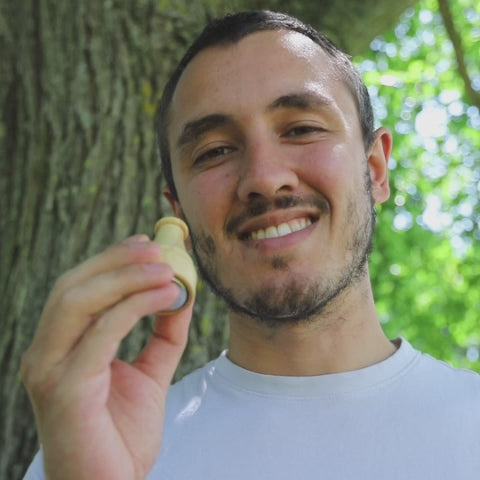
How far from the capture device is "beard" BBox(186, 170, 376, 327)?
2.02 metres

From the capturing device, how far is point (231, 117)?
2143mm

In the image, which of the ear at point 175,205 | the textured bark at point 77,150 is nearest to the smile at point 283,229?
the ear at point 175,205

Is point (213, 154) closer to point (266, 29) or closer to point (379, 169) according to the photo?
point (266, 29)

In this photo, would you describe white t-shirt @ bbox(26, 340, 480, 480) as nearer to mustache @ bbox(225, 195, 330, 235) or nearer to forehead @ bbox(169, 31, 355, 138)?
mustache @ bbox(225, 195, 330, 235)

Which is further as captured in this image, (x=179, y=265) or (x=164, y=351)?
(x=164, y=351)

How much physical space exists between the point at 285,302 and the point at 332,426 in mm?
356

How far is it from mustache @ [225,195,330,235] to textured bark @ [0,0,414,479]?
106cm

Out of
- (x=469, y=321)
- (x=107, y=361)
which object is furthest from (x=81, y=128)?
(x=469, y=321)

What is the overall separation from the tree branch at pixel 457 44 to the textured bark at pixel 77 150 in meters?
1.46

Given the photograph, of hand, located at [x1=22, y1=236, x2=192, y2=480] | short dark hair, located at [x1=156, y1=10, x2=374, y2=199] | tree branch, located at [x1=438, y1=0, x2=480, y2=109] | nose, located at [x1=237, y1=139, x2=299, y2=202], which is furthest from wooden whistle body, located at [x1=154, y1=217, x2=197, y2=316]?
tree branch, located at [x1=438, y1=0, x2=480, y2=109]

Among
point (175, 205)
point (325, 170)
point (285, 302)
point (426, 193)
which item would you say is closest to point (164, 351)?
point (285, 302)

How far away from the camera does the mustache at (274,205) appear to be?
202cm

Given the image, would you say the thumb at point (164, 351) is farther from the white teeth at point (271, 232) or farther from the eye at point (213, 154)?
the eye at point (213, 154)

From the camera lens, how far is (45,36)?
333 centimetres
